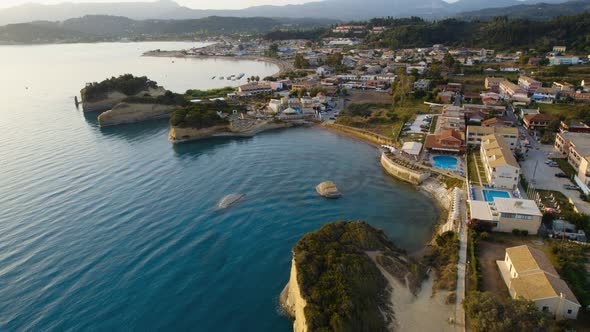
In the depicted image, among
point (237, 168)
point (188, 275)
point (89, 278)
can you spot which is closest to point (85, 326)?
point (89, 278)

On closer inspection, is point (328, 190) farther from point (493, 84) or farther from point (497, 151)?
point (493, 84)

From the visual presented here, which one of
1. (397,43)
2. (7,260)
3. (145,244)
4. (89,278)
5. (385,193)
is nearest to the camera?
(89,278)

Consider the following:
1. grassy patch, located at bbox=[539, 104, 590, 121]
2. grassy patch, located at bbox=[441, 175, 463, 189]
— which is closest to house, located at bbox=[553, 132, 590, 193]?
grassy patch, located at bbox=[441, 175, 463, 189]

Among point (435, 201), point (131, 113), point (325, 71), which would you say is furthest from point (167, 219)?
point (325, 71)

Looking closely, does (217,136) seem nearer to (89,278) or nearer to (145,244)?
(145,244)

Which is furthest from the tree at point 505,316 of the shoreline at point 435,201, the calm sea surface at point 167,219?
the calm sea surface at point 167,219

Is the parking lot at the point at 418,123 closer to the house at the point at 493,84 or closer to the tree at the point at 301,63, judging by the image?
the house at the point at 493,84
